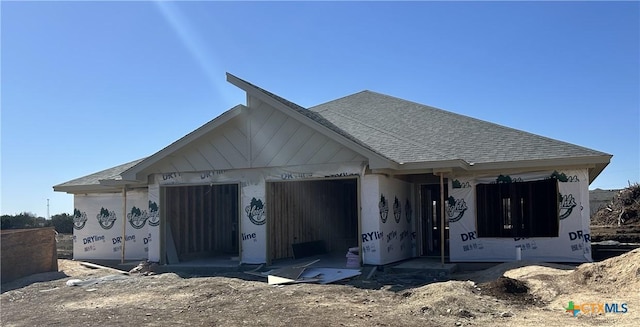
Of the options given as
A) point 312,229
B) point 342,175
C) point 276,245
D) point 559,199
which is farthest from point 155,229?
point 559,199

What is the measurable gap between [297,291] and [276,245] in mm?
4966

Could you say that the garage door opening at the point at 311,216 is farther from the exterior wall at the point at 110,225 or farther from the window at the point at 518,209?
the window at the point at 518,209

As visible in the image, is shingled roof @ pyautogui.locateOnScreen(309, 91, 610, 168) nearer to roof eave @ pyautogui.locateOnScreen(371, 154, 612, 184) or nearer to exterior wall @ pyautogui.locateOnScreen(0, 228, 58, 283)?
roof eave @ pyautogui.locateOnScreen(371, 154, 612, 184)

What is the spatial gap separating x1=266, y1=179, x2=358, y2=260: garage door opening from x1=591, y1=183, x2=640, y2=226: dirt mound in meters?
14.6

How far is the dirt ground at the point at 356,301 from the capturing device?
310 inches

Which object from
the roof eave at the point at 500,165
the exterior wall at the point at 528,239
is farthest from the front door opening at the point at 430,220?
the roof eave at the point at 500,165

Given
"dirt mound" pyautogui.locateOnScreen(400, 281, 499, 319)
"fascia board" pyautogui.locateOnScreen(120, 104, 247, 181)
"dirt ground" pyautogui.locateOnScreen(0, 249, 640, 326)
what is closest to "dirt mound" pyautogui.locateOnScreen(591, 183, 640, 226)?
"dirt ground" pyautogui.locateOnScreen(0, 249, 640, 326)

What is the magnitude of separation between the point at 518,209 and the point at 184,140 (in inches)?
377

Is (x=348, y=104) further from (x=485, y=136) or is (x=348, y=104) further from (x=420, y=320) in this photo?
(x=420, y=320)

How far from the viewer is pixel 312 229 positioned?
1806 cm

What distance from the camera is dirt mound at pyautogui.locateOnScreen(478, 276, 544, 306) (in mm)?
8867

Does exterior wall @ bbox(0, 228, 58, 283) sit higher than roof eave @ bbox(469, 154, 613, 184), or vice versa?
roof eave @ bbox(469, 154, 613, 184)

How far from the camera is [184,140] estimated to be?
49.6 ft

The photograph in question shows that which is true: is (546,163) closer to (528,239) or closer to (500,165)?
(500,165)
